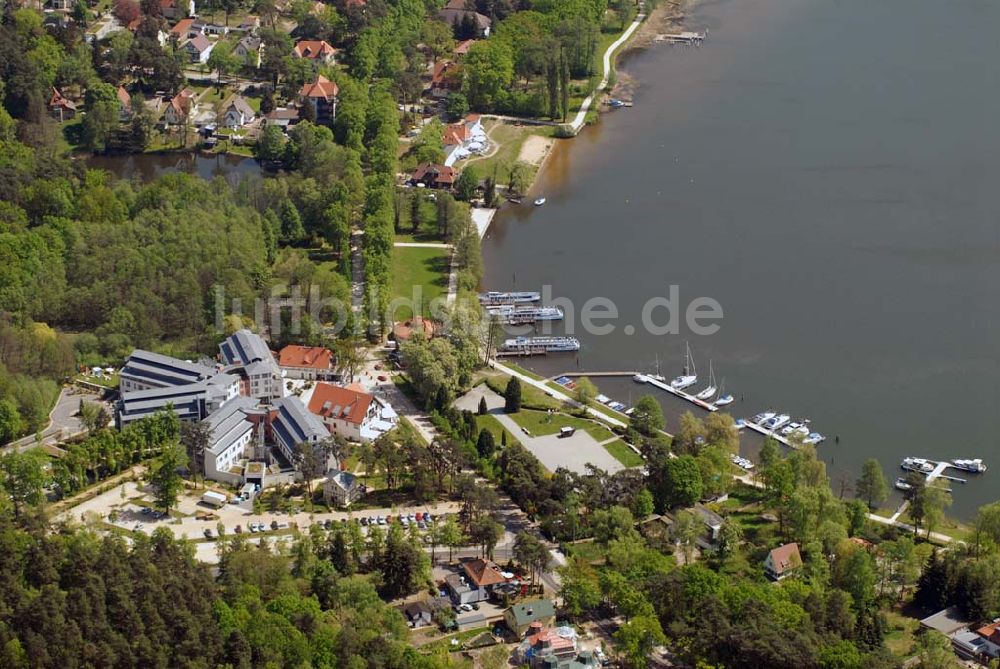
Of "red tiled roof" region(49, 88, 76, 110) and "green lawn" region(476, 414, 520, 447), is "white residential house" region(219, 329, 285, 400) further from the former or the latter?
"red tiled roof" region(49, 88, 76, 110)

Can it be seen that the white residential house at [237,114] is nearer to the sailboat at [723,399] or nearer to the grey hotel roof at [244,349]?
the grey hotel roof at [244,349]

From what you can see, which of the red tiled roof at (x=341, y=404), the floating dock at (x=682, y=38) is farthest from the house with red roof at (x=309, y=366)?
the floating dock at (x=682, y=38)

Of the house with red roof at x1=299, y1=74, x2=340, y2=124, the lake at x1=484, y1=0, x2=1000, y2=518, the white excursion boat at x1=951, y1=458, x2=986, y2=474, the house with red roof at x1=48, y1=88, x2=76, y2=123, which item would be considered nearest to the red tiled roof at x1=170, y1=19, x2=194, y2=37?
the house with red roof at x1=48, y1=88, x2=76, y2=123

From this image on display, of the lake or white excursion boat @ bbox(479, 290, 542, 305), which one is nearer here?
the lake

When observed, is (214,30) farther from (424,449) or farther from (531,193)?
(424,449)

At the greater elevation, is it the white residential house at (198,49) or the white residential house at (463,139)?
the white residential house at (198,49)

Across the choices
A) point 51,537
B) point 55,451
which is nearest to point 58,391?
point 55,451
